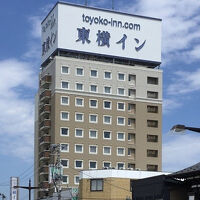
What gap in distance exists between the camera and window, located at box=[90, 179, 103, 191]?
84306mm

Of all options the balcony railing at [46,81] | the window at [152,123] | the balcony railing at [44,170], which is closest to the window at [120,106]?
the window at [152,123]

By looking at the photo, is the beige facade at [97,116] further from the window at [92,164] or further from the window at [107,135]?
the window at [107,135]

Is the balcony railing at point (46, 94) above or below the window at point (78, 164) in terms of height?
above

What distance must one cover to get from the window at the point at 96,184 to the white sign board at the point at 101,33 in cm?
4553

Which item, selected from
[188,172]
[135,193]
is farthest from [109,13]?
[188,172]

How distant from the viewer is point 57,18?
415 ft

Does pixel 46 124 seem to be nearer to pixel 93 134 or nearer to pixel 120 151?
pixel 93 134

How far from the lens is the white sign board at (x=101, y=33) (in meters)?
126

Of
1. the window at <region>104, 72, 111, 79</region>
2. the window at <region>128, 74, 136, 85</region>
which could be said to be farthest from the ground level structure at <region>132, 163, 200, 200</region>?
the window at <region>128, 74, 136, 85</region>

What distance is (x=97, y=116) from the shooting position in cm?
12431

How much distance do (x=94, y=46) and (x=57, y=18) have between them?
31.8 ft

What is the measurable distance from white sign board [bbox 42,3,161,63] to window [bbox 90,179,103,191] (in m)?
45.5

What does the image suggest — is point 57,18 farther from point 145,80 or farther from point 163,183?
point 163,183

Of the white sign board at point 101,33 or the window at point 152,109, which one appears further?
the window at point 152,109
